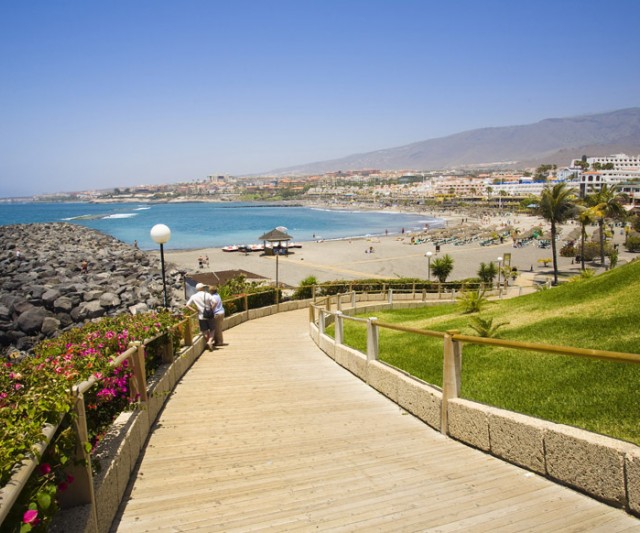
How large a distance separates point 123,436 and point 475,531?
110 inches

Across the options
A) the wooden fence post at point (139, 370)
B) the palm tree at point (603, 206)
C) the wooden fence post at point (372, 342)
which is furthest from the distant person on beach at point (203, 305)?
the palm tree at point (603, 206)

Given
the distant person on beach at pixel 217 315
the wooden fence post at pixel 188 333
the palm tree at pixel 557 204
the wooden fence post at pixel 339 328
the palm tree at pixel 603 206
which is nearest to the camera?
the wooden fence post at pixel 188 333

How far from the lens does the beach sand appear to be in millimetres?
42688

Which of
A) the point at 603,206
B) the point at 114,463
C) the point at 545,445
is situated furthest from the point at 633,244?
the point at 114,463

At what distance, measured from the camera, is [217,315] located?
35.7 feet

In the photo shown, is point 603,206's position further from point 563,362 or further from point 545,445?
point 545,445

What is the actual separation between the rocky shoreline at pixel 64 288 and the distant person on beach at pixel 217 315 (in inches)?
523

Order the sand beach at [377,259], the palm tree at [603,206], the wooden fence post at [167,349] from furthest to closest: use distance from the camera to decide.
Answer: the sand beach at [377,259] → the palm tree at [603,206] → the wooden fence post at [167,349]

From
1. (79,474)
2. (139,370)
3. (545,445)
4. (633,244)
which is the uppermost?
(79,474)

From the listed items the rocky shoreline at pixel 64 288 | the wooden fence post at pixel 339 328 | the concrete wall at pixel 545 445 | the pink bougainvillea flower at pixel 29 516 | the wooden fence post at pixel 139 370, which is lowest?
the rocky shoreline at pixel 64 288

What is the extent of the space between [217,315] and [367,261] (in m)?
42.1

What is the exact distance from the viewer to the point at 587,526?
3.25 metres

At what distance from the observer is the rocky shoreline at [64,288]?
73.2 ft

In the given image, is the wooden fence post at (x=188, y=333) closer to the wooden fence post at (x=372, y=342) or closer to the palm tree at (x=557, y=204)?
the wooden fence post at (x=372, y=342)
